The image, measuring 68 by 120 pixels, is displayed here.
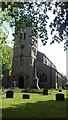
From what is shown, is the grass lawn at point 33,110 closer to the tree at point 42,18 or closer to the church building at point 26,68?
the tree at point 42,18

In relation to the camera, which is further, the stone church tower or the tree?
the stone church tower

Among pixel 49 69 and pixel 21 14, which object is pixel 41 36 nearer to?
pixel 21 14

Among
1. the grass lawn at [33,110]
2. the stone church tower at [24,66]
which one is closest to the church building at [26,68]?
the stone church tower at [24,66]

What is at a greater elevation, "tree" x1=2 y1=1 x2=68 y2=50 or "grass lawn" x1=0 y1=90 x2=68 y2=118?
"tree" x1=2 y1=1 x2=68 y2=50

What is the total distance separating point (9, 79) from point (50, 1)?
46.4 meters

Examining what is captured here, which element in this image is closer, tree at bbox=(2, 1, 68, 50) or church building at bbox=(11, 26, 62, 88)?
tree at bbox=(2, 1, 68, 50)

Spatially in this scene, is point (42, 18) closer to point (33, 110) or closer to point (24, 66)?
point (33, 110)

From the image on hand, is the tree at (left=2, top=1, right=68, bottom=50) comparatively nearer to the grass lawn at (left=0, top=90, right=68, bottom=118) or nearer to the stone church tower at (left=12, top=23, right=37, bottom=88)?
the grass lawn at (left=0, top=90, right=68, bottom=118)

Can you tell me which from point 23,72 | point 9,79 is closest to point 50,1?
point 23,72

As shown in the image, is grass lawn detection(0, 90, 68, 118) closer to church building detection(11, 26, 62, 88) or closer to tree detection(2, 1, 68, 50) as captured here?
tree detection(2, 1, 68, 50)

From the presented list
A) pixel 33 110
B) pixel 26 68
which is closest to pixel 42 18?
pixel 33 110

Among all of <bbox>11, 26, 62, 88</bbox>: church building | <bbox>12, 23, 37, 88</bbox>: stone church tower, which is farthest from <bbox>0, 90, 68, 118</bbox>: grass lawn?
<bbox>12, 23, 37, 88</bbox>: stone church tower

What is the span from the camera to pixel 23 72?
58000 mm

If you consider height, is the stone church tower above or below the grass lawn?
above
